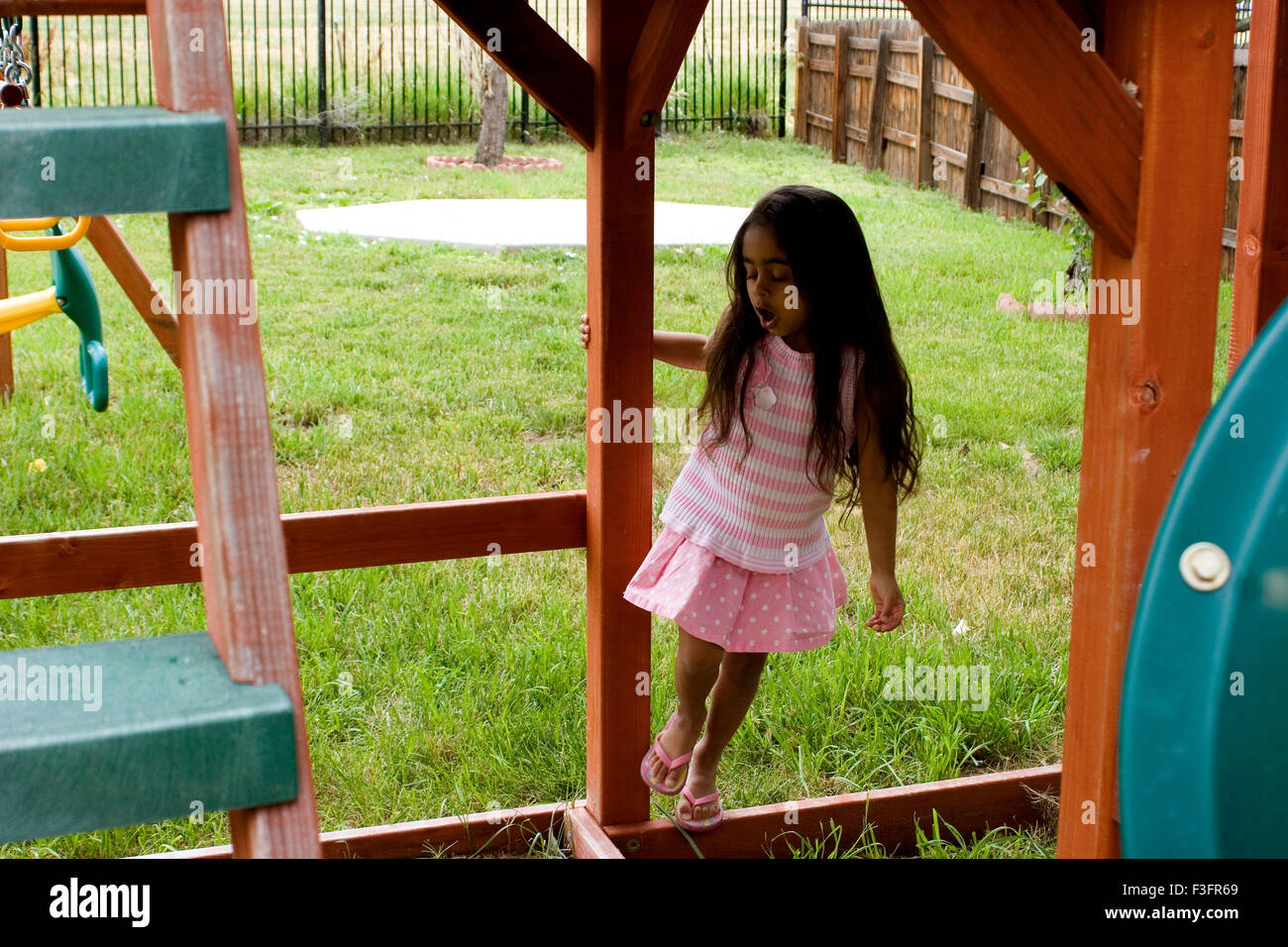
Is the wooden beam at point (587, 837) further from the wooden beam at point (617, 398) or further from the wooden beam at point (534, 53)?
the wooden beam at point (534, 53)

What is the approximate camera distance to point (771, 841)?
2705mm

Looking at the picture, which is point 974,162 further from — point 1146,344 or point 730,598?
point 1146,344

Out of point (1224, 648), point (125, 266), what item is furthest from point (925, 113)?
point (1224, 648)

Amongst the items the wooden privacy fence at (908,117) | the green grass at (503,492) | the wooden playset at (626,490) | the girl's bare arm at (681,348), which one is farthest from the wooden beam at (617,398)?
the wooden privacy fence at (908,117)

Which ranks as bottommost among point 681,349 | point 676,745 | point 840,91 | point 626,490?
point 676,745

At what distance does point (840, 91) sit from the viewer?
1452 cm

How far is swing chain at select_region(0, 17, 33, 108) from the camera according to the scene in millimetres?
2631

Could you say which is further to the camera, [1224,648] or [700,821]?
[700,821]

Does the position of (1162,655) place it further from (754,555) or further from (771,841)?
(771,841)

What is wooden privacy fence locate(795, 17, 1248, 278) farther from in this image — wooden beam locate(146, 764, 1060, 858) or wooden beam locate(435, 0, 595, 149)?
wooden beam locate(435, 0, 595, 149)

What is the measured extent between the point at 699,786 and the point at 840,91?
13.0 metres

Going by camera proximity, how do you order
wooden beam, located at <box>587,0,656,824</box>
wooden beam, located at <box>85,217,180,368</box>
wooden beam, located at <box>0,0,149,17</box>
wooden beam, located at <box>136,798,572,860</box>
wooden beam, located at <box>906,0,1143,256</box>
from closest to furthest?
wooden beam, located at <box>906,0,1143,256</box> < wooden beam, located at <box>587,0,656,824</box> < wooden beam, located at <box>136,798,572,860</box> < wooden beam, located at <box>0,0,149,17</box> < wooden beam, located at <box>85,217,180,368</box>

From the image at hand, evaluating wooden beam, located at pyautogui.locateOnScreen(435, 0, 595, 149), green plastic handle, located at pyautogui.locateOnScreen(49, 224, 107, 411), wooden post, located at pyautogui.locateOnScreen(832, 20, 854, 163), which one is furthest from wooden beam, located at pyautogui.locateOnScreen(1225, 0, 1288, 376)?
wooden post, located at pyautogui.locateOnScreen(832, 20, 854, 163)

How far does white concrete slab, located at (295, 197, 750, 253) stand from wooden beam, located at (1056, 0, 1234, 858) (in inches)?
284
